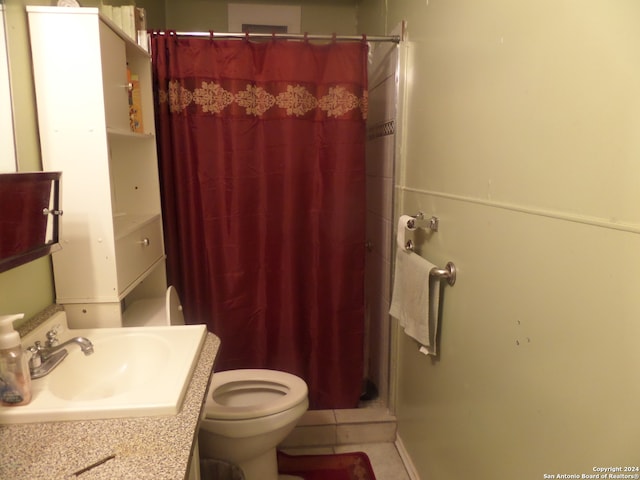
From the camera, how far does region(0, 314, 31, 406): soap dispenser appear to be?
917 mm

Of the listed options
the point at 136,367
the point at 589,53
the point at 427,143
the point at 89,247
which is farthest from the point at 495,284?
the point at 89,247

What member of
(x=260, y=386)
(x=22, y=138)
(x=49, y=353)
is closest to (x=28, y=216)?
(x=22, y=138)

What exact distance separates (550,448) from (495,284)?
39 centimetres

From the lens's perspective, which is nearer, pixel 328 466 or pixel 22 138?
pixel 22 138

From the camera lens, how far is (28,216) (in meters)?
1.12

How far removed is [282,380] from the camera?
1839 mm

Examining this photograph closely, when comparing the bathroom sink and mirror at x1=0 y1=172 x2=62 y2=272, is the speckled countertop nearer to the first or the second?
the bathroom sink

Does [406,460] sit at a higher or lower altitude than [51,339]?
lower

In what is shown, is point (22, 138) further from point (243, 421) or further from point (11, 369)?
point (243, 421)

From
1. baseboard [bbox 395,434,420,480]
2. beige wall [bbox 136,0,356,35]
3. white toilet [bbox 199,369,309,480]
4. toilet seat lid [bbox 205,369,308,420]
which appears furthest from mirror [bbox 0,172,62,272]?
beige wall [bbox 136,0,356,35]

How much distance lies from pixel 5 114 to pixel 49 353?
616 mm

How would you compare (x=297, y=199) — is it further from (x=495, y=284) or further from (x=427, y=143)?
(x=495, y=284)

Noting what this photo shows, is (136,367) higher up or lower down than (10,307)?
lower down

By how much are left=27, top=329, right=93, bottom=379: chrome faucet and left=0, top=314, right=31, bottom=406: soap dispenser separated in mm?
124
